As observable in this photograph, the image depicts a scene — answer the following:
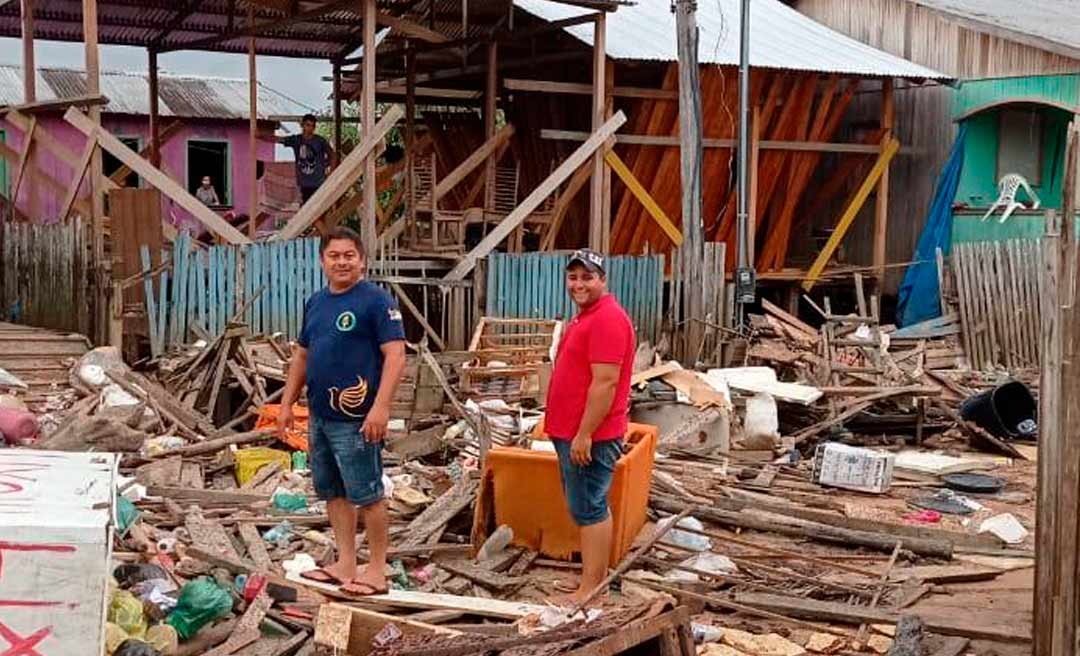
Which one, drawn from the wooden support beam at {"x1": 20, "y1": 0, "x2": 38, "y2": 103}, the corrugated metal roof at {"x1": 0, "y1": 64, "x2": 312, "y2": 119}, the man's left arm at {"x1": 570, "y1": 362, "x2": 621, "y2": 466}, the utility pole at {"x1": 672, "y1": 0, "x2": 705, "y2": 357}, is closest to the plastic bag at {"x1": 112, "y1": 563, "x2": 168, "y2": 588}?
the man's left arm at {"x1": 570, "y1": 362, "x2": 621, "y2": 466}

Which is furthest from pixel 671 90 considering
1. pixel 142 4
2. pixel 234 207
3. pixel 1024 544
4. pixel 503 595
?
pixel 234 207

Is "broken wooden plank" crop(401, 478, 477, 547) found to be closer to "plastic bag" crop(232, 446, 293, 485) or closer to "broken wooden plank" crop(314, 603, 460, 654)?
"plastic bag" crop(232, 446, 293, 485)

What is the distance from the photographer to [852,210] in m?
18.5

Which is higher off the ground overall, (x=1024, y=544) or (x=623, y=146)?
(x=623, y=146)

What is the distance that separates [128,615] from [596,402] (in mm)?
2429

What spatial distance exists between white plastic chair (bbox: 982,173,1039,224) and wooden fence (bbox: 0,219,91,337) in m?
12.7

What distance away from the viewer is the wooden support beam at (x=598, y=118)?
590 inches

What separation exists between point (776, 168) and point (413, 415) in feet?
29.3

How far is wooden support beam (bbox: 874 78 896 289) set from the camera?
18.6 metres

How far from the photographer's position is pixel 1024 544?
871 cm

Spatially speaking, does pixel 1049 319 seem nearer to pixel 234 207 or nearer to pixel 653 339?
pixel 653 339

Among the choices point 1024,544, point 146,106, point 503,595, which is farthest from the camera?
point 146,106

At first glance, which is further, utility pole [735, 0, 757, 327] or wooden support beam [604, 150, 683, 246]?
wooden support beam [604, 150, 683, 246]

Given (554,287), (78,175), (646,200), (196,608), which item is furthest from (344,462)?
(646,200)
